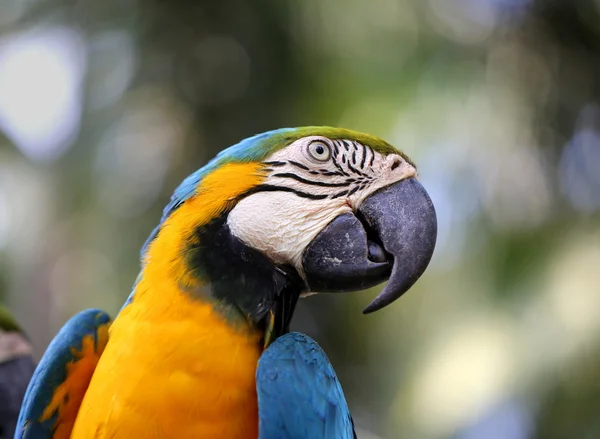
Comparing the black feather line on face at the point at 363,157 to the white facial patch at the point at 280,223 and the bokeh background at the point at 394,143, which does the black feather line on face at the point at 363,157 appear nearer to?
the white facial patch at the point at 280,223

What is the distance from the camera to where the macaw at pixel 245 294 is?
5.09 feet

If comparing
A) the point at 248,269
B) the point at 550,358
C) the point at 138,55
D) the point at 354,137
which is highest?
the point at 138,55

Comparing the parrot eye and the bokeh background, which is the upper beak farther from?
the bokeh background

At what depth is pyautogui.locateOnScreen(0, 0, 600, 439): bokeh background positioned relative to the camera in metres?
6.05

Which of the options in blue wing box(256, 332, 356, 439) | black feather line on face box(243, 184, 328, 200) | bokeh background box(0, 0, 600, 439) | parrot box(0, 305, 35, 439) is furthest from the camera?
bokeh background box(0, 0, 600, 439)

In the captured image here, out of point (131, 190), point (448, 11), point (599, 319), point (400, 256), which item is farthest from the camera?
point (448, 11)

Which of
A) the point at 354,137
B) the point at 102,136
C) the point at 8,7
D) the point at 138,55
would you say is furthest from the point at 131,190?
the point at 354,137

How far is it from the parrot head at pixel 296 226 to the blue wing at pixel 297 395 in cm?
13

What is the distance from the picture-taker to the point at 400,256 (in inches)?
68.2

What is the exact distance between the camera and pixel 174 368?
158 cm

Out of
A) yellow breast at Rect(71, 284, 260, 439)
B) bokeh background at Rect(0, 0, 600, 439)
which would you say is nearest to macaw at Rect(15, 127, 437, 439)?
yellow breast at Rect(71, 284, 260, 439)

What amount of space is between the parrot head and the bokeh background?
4226 mm

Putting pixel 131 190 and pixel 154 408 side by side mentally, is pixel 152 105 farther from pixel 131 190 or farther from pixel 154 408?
pixel 154 408

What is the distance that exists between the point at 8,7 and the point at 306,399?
7.73m
